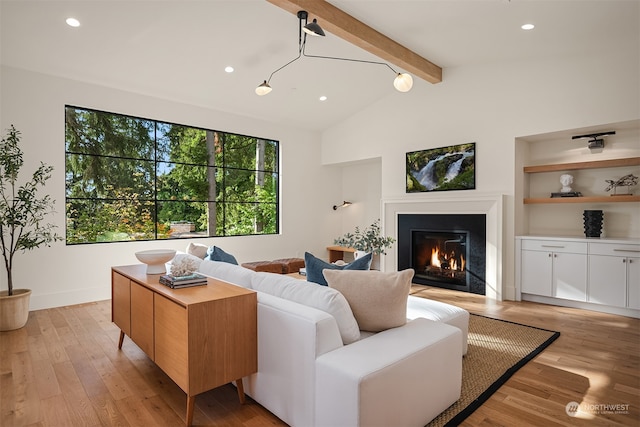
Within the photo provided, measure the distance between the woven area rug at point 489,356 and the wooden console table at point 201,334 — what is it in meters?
1.12

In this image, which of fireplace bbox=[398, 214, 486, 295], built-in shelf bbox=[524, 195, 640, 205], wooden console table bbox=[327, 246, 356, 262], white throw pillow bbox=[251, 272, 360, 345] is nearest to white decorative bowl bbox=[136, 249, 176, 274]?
white throw pillow bbox=[251, 272, 360, 345]

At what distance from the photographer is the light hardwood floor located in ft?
6.81

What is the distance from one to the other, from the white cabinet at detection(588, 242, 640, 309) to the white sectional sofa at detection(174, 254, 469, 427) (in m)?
3.04

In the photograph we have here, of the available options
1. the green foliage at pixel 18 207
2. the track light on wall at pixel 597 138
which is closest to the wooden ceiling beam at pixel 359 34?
the track light on wall at pixel 597 138

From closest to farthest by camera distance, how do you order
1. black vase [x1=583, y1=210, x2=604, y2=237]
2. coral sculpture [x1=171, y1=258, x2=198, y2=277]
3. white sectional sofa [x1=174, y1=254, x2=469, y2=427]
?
white sectional sofa [x1=174, y1=254, x2=469, y2=427] → coral sculpture [x1=171, y1=258, x2=198, y2=277] → black vase [x1=583, y1=210, x2=604, y2=237]

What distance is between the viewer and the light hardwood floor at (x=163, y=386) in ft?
6.81

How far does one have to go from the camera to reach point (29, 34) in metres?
3.68

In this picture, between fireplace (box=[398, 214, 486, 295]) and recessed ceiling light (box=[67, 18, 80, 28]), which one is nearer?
recessed ceiling light (box=[67, 18, 80, 28])

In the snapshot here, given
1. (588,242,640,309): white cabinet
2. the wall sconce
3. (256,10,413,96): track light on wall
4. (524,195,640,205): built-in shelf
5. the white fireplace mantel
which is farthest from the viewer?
the wall sconce

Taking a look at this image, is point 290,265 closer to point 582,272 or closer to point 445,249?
point 445,249

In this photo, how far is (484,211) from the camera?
198 inches

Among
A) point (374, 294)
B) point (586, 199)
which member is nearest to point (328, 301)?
point (374, 294)

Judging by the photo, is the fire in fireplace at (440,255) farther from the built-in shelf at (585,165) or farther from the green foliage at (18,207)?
the green foliage at (18,207)

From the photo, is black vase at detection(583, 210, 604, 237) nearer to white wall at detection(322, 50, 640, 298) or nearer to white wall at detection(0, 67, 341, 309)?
white wall at detection(322, 50, 640, 298)
